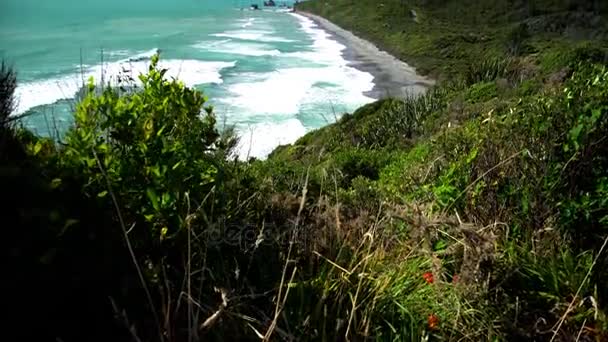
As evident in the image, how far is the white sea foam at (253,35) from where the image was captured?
223ft

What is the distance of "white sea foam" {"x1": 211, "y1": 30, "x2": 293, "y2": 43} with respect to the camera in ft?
223

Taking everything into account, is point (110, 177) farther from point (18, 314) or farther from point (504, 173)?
point (504, 173)

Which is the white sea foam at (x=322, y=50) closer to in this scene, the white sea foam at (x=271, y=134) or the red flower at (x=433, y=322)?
the white sea foam at (x=271, y=134)

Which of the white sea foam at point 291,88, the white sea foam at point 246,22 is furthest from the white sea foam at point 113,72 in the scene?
the white sea foam at point 246,22

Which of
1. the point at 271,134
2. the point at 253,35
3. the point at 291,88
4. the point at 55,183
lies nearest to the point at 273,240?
the point at 55,183

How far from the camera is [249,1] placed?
141250 mm

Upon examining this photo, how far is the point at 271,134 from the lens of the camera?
30.3m

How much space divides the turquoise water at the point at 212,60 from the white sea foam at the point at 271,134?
0.18 feet

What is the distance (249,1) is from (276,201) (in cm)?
14404

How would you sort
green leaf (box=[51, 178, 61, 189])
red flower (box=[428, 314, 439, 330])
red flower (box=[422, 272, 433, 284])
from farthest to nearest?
Answer: red flower (box=[422, 272, 433, 284])
red flower (box=[428, 314, 439, 330])
green leaf (box=[51, 178, 61, 189])

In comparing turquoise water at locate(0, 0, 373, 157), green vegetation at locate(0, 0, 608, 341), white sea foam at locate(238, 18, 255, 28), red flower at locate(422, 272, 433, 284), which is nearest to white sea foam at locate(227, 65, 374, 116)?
turquoise water at locate(0, 0, 373, 157)

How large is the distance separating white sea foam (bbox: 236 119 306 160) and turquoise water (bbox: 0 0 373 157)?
2.1 inches

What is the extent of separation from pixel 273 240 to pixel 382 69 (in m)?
49.0

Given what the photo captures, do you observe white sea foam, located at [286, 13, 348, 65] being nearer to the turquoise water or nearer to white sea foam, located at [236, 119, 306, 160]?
the turquoise water
